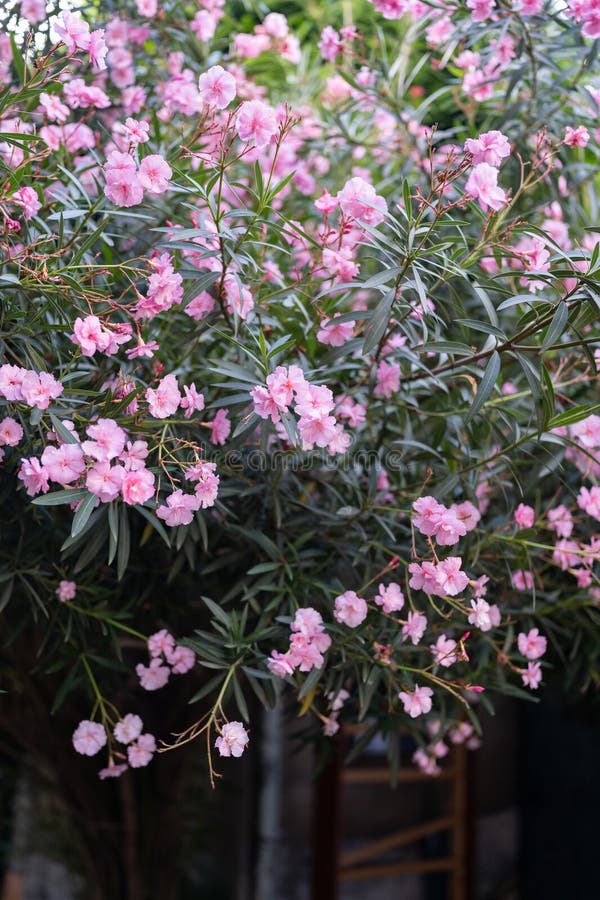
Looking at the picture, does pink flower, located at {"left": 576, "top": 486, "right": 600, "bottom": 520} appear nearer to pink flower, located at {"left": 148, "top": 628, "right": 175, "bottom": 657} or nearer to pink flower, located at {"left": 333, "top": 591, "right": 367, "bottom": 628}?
pink flower, located at {"left": 333, "top": 591, "right": 367, "bottom": 628}

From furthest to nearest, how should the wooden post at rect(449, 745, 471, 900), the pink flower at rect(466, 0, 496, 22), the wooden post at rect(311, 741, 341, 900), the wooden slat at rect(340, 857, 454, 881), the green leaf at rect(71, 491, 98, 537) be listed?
the wooden post at rect(449, 745, 471, 900)
the wooden slat at rect(340, 857, 454, 881)
the wooden post at rect(311, 741, 341, 900)
the pink flower at rect(466, 0, 496, 22)
the green leaf at rect(71, 491, 98, 537)

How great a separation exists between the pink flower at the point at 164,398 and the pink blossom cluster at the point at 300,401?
0.09 meters

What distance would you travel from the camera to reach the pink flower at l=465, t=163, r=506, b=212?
3.70 feet

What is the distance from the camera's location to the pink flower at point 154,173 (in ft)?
3.57

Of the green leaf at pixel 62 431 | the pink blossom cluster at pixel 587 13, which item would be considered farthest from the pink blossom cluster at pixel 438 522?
the pink blossom cluster at pixel 587 13

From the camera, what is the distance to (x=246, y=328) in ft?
3.86

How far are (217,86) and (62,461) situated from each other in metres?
0.52

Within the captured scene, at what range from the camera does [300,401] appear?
1.06m

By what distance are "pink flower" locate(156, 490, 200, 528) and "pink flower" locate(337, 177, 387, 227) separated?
0.41 metres

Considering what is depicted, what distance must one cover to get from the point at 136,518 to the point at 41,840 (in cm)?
200

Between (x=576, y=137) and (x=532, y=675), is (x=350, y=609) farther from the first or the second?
(x=576, y=137)

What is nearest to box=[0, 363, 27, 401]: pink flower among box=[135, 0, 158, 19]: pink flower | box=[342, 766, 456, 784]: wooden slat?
box=[135, 0, 158, 19]: pink flower

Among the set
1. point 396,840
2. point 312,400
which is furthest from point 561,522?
point 396,840

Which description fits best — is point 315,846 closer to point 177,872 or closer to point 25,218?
point 177,872
